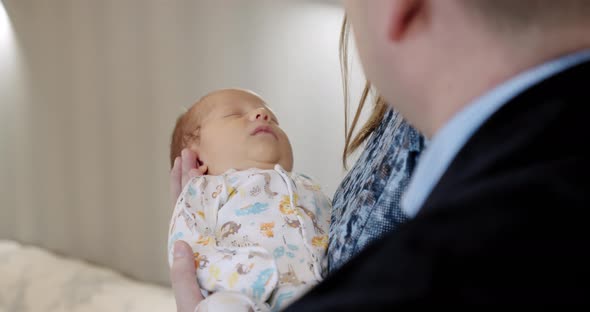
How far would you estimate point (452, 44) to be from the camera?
0.37m

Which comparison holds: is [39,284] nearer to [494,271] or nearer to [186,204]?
[186,204]

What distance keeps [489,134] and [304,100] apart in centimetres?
182

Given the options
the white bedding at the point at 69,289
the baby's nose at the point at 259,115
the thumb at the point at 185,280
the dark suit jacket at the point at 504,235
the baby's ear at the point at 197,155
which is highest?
the dark suit jacket at the point at 504,235

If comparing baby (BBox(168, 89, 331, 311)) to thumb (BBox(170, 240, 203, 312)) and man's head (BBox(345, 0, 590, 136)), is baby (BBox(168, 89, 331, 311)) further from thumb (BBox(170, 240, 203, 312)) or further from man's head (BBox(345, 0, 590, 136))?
man's head (BBox(345, 0, 590, 136))

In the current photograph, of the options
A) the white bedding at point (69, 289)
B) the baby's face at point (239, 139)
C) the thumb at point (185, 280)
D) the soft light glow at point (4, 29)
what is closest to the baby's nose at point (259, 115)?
the baby's face at point (239, 139)

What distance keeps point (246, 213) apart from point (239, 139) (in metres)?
0.22

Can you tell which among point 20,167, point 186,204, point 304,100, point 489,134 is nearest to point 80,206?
point 20,167

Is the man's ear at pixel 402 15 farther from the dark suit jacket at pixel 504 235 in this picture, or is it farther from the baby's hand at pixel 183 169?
the baby's hand at pixel 183 169

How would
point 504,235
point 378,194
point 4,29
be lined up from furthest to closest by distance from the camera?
1. point 4,29
2. point 378,194
3. point 504,235

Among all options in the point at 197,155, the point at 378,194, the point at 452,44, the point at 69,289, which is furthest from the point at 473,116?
the point at 69,289

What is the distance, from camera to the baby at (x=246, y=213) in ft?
2.77

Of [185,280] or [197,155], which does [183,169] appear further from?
[185,280]

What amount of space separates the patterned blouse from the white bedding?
1551mm

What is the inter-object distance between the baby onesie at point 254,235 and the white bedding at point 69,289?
1282mm
